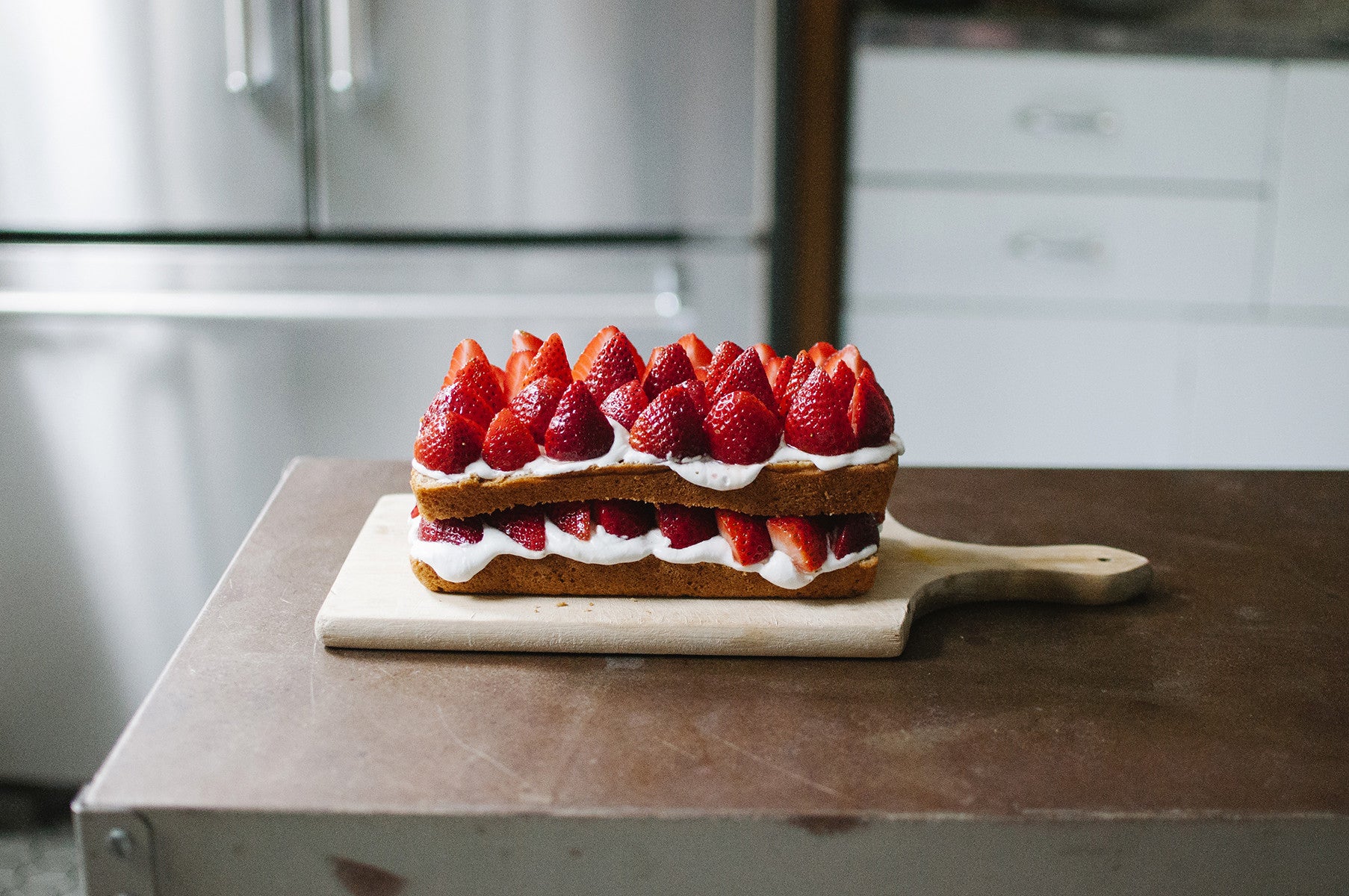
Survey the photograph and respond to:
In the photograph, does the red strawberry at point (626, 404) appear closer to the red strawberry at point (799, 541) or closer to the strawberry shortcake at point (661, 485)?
the strawberry shortcake at point (661, 485)

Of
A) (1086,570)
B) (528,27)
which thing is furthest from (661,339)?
(1086,570)

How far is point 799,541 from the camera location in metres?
0.95

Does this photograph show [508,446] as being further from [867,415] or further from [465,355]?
[867,415]

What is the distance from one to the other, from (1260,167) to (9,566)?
2219 millimetres

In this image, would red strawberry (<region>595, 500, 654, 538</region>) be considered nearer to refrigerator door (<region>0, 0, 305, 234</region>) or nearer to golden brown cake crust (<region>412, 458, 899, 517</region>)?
golden brown cake crust (<region>412, 458, 899, 517</region>)

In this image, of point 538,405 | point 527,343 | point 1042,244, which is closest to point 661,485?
point 538,405

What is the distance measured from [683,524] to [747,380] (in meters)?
0.12

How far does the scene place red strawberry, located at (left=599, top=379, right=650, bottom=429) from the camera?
95cm

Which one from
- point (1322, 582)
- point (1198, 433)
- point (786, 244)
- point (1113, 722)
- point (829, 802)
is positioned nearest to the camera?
point (829, 802)

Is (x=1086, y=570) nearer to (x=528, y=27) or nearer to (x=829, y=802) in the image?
(x=829, y=802)

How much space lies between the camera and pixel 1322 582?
1.08m

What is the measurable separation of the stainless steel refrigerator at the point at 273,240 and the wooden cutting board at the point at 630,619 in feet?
3.79

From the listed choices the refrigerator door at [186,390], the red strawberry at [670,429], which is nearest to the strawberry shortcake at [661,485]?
the red strawberry at [670,429]

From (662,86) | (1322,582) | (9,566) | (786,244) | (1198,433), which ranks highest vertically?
(662,86)
